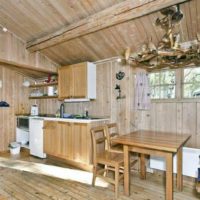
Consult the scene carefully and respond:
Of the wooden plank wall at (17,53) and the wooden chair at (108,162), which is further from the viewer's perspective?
the wooden plank wall at (17,53)

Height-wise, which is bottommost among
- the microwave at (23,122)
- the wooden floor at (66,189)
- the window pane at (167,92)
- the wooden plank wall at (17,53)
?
the wooden floor at (66,189)

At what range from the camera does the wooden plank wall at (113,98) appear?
12.0 feet

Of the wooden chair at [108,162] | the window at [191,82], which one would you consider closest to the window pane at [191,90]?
the window at [191,82]

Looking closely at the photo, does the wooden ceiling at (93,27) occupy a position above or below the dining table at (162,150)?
above

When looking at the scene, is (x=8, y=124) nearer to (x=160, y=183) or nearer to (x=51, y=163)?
(x=51, y=163)

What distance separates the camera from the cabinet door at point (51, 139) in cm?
395

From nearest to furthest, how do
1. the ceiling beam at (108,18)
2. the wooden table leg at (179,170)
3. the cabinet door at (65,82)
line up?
the ceiling beam at (108,18) → the wooden table leg at (179,170) → the cabinet door at (65,82)

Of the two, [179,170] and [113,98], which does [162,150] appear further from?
[113,98]

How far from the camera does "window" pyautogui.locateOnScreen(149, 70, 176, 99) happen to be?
3.24 metres

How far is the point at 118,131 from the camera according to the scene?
3783mm

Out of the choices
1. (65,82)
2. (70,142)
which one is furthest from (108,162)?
(65,82)

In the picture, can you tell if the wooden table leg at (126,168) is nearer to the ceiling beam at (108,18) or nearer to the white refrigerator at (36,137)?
the ceiling beam at (108,18)

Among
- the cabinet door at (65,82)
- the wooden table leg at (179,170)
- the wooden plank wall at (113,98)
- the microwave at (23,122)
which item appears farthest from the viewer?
the microwave at (23,122)

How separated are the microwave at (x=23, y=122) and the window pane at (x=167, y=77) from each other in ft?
10.9
